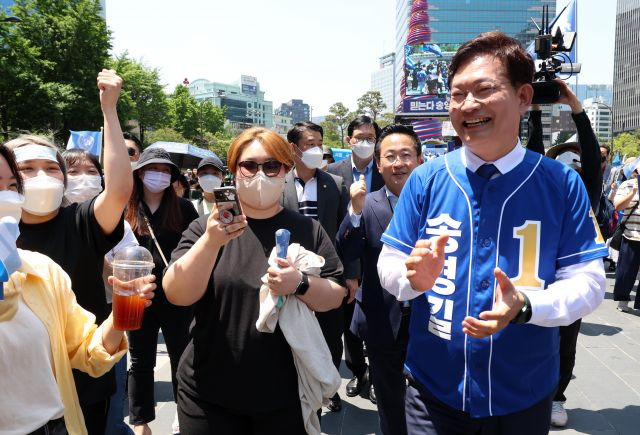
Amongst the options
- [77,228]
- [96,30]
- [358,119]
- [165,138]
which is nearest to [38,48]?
[96,30]

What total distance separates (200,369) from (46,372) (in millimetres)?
647

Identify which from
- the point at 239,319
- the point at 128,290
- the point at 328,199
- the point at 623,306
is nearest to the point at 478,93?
the point at 239,319

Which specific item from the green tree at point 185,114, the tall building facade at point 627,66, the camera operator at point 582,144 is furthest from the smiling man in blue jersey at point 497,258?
the tall building facade at point 627,66

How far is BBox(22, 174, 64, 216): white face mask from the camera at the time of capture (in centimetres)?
237

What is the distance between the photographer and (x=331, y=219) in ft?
15.1

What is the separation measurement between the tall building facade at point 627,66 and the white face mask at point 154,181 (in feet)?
383

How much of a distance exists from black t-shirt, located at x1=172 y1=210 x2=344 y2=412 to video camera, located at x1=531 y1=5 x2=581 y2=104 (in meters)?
1.82

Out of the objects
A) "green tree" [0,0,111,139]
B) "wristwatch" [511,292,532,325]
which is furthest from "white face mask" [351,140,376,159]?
"green tree" [0,0,111,139]

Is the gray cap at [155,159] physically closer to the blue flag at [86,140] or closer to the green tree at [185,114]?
the blue flag at [86,140]

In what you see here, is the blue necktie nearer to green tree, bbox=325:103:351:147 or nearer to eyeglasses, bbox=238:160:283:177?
eyeglasses, bbox=238:160:283:177

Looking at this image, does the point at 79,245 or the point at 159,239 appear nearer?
the point at 79,245

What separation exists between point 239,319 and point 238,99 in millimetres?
164072

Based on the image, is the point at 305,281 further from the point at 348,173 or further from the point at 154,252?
the point at 348,173

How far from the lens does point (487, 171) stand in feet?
6.63
